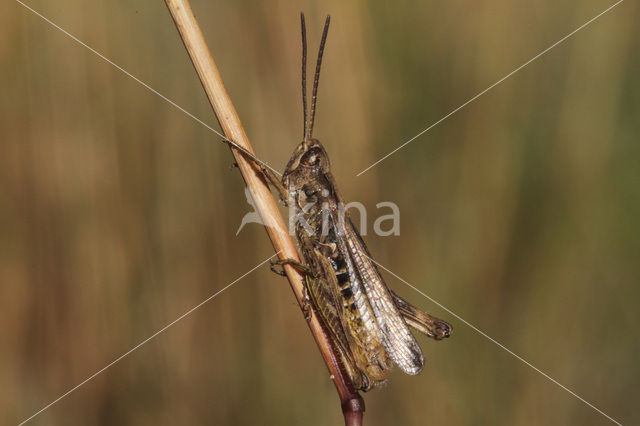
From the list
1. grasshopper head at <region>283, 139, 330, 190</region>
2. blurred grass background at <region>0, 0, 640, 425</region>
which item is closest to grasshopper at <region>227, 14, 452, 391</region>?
grasshopper head at <region>283, 139, 330, 190</region>

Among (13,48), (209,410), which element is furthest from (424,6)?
(209,410)

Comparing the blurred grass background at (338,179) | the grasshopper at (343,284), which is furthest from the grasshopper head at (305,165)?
the blurred grass background at (338,179)

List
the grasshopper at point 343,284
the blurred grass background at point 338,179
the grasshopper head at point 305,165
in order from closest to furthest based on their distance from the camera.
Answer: the grasshopper at point 343,284 < the grasshopper head at point 305,165 < the blurred grass background at point 338,179

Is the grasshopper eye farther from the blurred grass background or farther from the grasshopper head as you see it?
the blurred grass background

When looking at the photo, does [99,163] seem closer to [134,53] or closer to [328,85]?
[134,53]

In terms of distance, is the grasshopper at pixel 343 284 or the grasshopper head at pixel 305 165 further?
the grasshopper head at pixel 305 165

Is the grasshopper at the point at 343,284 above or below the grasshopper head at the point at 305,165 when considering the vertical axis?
below

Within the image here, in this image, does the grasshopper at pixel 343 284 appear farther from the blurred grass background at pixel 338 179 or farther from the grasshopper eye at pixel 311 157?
the blurred grass background at pixel 338 179
